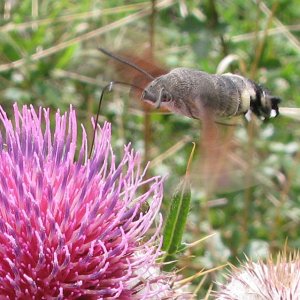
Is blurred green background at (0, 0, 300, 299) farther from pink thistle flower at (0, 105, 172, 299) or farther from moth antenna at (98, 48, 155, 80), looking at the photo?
pink thistle flower at (0, 105, 172, 299)

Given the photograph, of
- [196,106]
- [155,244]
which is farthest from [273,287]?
[196,106]

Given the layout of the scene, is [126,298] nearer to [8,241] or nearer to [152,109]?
[8,241]

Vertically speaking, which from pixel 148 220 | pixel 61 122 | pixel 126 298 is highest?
pixel 61 122

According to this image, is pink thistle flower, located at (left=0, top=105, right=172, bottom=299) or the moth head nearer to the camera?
pink thistle flower, located at (left=0, top=105, right=172, bottom=299)

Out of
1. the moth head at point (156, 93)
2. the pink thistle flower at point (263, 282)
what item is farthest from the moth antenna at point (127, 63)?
the pink thistle flower at point (263, 282)

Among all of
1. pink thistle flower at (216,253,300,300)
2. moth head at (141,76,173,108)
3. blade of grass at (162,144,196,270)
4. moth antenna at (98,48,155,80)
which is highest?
moth antenna at (98,48,155,80)

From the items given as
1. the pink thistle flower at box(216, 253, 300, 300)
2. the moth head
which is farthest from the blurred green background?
Answer: the moth head
